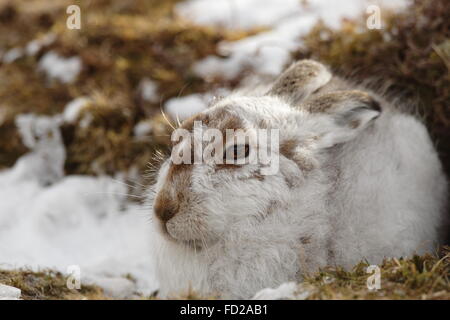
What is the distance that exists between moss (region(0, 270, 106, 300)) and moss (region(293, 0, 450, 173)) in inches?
150

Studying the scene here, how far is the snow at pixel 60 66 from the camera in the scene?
8.41m

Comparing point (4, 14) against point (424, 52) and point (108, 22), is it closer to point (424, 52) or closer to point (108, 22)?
point (108, 22)

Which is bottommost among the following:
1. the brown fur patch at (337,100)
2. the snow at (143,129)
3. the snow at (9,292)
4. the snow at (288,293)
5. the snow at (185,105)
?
the snow at (288,293)

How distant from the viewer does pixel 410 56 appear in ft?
21.0

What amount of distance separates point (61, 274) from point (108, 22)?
5.43 metres

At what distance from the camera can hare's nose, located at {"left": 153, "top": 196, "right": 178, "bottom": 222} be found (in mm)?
4152

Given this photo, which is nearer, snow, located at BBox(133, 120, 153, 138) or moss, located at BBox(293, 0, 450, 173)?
moss, located at BBox(293, 0, 450, 173)

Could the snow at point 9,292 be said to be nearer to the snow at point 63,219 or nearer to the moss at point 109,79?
the snow at point 63,219

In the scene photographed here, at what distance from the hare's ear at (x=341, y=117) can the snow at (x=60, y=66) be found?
4.86 metres

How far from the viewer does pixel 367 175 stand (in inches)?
182

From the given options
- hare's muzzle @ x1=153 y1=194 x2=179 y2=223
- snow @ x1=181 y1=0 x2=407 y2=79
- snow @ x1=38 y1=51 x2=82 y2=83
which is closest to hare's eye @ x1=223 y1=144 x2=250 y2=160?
hare's muzzle @ x1=153 y1=194 x2=179 y2=223

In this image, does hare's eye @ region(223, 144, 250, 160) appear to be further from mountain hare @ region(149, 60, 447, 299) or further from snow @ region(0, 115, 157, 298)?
snow @ region(0, 115, 157, 298)

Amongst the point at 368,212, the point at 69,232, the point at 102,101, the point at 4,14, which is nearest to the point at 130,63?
the point at 102,101

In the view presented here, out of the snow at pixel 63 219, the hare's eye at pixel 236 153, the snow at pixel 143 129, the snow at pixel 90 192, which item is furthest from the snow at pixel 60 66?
the hare's eye at pixel 236 153
